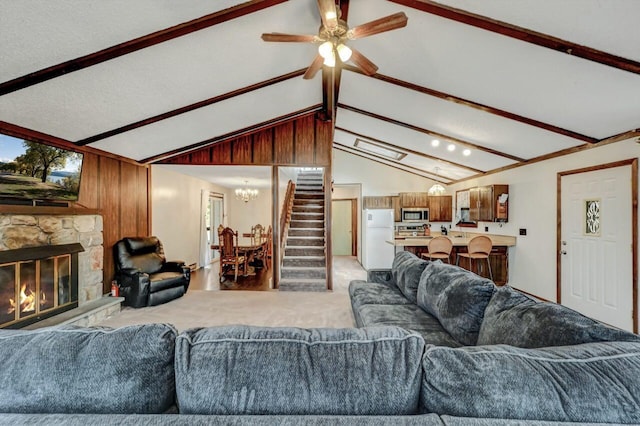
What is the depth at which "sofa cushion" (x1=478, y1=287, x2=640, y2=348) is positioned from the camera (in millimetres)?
1214

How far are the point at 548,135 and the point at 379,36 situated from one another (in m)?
2.77

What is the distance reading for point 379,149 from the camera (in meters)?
7.12

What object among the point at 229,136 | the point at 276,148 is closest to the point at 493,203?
the point at 276,148

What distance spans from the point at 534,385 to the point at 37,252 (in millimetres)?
4275

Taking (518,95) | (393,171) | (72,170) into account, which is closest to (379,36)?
(518,95)

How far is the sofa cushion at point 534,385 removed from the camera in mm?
826

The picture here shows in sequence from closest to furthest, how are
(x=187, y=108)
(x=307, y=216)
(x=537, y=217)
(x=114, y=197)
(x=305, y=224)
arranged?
(x=187, y=108) < (x=114, y=197) < (x=537, y=217) < (x=305, y=224) < (x=307, y=216)

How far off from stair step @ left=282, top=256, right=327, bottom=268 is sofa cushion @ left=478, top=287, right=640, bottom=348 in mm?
3935

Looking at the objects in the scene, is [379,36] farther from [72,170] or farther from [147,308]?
[147,308]

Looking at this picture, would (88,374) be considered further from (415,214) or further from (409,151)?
(415,214)

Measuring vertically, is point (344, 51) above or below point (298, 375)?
above

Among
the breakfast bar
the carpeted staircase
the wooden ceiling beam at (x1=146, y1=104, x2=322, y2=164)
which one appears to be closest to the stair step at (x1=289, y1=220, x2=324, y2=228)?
the carpeted staircase

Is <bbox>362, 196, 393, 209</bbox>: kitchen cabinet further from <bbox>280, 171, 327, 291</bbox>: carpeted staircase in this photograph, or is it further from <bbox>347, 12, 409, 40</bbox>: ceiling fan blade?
<bbox>347, 12, 409, 40</bbox>: ceiling fan blade

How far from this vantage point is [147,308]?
164 inches
